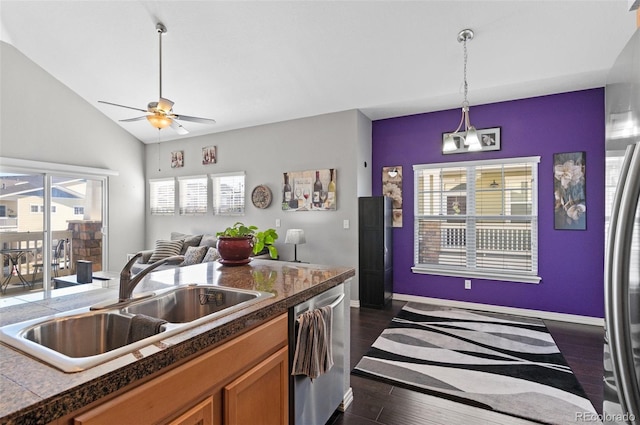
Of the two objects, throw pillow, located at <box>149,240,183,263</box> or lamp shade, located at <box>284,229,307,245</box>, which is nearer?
lamp shade, located at <box>284,229,307,245</box>

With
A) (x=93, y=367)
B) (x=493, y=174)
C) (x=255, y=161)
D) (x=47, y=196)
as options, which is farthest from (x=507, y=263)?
(x=47, y=196)

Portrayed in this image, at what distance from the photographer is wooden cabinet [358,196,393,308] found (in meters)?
4.32

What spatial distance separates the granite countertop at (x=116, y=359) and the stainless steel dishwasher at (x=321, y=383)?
0.23 ft

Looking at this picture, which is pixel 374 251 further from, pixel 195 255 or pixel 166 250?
pixel 166 250

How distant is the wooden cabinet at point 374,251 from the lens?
4.32m

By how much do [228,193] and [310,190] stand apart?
5.80ft

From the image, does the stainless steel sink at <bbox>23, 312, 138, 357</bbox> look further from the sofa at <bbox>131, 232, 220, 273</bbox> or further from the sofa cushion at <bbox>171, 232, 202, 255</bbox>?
the sofa cushion at <bbox>171, 232, 202, 255</bbox>

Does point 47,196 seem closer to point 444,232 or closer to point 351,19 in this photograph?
point 351,19

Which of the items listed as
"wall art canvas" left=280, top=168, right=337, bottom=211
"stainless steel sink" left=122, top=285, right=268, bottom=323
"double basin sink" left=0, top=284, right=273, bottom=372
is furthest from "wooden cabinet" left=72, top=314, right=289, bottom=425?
"wall art canvas" left=280, top=168, right=337, bottom=211

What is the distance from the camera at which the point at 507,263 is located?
4.17 metres

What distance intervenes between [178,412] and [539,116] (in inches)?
187

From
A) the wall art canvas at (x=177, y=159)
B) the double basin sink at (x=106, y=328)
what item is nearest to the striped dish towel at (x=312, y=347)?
the double basin sink at (x=106, y=328)

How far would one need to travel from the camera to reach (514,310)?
407 centimetres

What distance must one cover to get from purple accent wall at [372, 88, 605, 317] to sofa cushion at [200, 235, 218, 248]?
128 inches
